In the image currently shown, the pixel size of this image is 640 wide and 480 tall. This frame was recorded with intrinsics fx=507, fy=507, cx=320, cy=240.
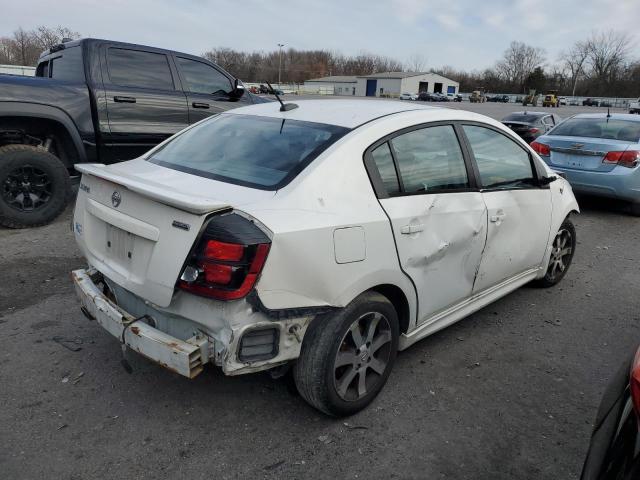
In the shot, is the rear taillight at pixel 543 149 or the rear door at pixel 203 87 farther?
the rear taillight at pixel 543 149

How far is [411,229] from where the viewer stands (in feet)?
9.25

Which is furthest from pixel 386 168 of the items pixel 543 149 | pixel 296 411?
pixel 543 149

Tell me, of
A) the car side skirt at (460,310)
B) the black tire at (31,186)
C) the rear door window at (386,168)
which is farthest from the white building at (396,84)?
the rear door window at (386,168)

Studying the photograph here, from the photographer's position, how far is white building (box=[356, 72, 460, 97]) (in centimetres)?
9907

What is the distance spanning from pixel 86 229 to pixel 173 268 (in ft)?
3.11

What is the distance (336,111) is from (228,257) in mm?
1441

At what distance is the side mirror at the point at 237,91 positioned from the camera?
712 centimetres

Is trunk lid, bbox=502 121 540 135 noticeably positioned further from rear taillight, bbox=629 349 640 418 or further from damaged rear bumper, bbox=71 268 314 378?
rear taillight, bbox=629 349 640 418

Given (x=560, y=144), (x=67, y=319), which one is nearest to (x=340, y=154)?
(x=67, y=319)

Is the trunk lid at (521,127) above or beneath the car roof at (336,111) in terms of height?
beneath

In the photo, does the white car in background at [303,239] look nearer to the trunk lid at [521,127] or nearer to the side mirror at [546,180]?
the side mirror at [546,180]

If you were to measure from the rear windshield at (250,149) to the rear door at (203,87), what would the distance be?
11.8ft

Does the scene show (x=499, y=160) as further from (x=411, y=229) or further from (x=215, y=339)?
(x=215, y=339)

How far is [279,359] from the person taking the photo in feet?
7.85
